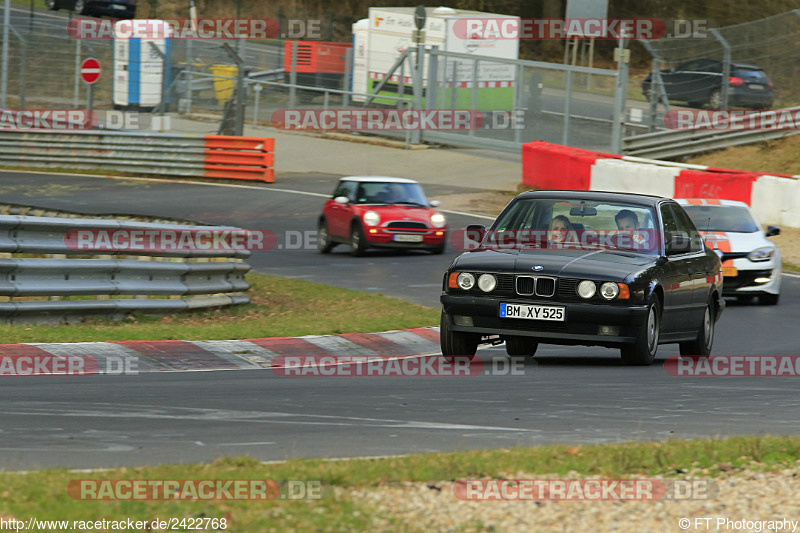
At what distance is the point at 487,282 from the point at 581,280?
0.73 metres

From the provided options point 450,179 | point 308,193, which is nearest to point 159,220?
point 308,193

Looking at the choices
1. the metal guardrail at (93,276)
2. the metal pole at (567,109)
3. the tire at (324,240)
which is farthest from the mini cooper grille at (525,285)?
the metal pole at (567,109)

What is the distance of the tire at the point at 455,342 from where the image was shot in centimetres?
995

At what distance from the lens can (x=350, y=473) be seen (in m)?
5.38

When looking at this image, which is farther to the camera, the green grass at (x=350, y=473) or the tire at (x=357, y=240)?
the tire at (x=357, y=240)

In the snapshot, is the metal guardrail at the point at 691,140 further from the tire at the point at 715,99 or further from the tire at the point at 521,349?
the tire at the point at 521,349

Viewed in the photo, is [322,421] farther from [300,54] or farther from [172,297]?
[300,54]

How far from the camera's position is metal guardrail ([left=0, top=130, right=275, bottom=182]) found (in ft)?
96.7

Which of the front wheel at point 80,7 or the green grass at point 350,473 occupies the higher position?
the front wheel at point 80,7

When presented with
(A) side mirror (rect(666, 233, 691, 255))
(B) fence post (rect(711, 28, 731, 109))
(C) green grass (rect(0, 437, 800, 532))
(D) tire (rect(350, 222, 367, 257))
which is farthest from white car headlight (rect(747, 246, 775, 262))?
(B) fence post (rect(711, 28, 731, 109))

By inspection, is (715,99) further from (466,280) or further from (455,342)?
(466,280)

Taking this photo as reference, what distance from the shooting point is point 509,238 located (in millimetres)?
10383

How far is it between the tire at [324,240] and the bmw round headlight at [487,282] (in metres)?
11.2

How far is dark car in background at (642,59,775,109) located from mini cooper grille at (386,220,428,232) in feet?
36.7
